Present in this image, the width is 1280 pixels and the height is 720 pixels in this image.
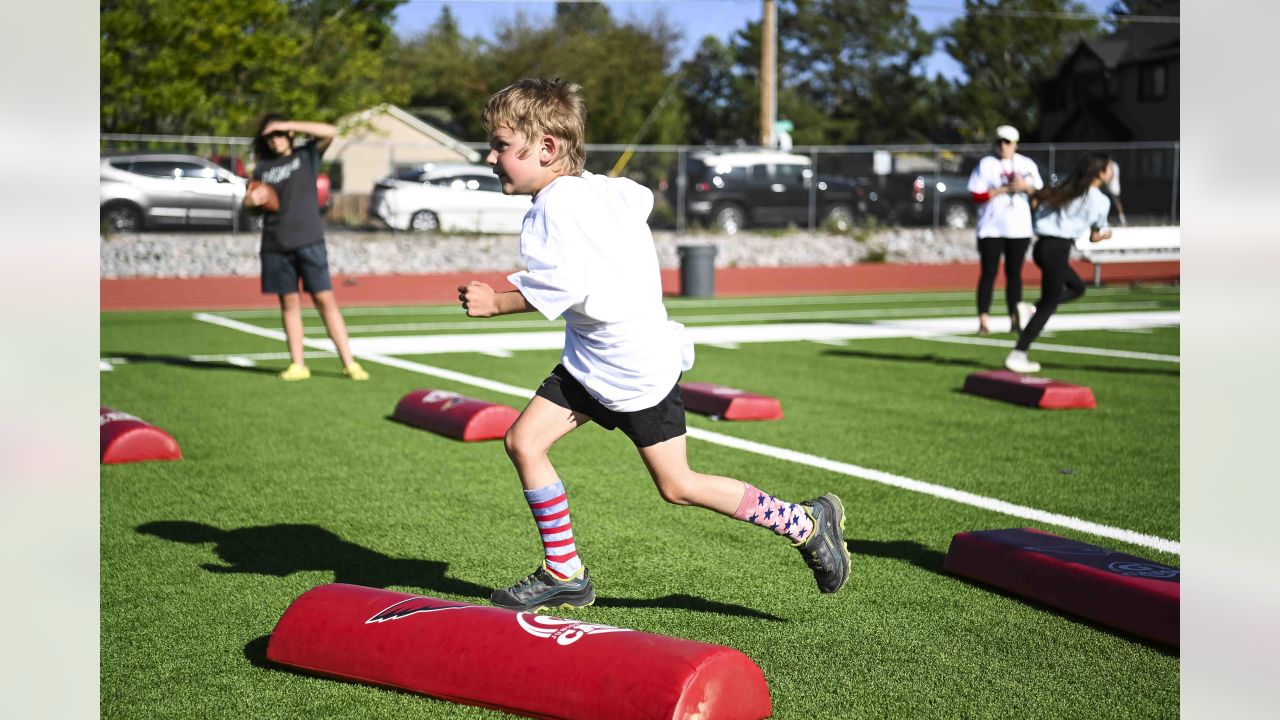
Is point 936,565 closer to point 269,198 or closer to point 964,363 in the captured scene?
point 269,198

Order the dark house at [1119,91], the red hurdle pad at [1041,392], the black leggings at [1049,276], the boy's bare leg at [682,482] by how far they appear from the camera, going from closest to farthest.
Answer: the boy's bare leg at [682,482]
the red hurdle pad at [1041,392]
the black leggings at [1049,276]
the dark house at [1119,91]

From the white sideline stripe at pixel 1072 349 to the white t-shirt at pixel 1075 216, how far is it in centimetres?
195

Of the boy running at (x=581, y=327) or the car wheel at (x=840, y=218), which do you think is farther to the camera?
the car wheel at (x=840, y=218)

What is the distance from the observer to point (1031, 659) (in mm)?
3812

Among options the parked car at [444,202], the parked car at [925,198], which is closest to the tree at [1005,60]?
the parked car at [925,198]

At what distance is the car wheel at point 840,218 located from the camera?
2852cm

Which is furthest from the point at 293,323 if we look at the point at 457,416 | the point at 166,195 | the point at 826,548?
the point at 166,195

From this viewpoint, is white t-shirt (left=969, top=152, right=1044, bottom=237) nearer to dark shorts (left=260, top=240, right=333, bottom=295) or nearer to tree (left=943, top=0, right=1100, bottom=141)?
dark shorts (left=260, top=240, right=333, bottom=295)

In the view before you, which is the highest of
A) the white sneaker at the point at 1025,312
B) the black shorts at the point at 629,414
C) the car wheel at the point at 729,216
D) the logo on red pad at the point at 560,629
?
the car wheel at the point at 729,216

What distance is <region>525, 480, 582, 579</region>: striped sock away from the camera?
13.3ft

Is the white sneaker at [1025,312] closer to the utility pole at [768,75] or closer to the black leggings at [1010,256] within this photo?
the black leggings at [1010,256]

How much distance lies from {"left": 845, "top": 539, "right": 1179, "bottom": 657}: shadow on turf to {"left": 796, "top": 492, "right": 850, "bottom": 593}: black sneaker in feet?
2.14
